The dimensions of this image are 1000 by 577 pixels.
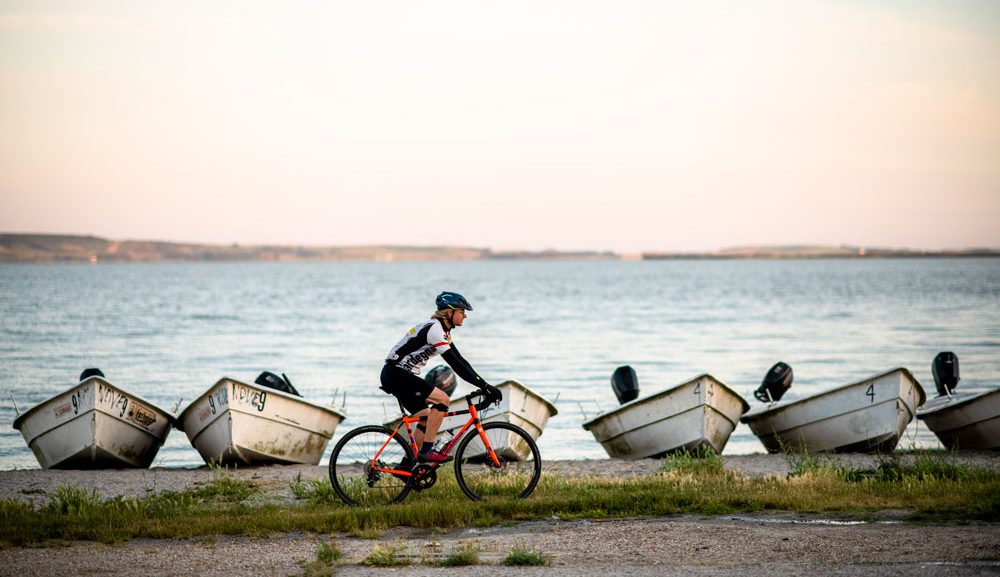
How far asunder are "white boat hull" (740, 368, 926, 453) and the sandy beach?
488 cm

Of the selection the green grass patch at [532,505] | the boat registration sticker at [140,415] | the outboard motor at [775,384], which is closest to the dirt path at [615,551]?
the green grass patch at [532,505]

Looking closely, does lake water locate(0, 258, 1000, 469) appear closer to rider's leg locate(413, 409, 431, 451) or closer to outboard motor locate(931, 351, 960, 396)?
outboard motor locate(931, 351, 960, 396)

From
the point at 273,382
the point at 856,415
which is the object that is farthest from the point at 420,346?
the point at 856,415

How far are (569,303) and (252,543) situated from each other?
76281mm

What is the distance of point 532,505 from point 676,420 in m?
→ 4.66

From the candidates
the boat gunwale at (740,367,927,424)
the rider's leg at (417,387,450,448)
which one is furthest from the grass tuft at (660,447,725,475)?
the rider's leg at (417,387,450,448)

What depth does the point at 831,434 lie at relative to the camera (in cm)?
1412

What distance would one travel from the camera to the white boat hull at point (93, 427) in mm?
13516

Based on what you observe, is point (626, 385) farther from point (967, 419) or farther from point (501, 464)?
point (501, 464)

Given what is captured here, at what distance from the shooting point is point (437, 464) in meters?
10.1

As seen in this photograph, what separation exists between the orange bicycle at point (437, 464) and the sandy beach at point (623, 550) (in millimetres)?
986

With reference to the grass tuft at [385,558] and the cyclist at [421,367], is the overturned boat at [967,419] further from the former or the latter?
the grass tuft at [385,558]

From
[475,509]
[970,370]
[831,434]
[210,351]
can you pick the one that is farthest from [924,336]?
[475,509]

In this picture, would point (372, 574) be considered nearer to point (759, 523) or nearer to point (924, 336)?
point (759, 523)
